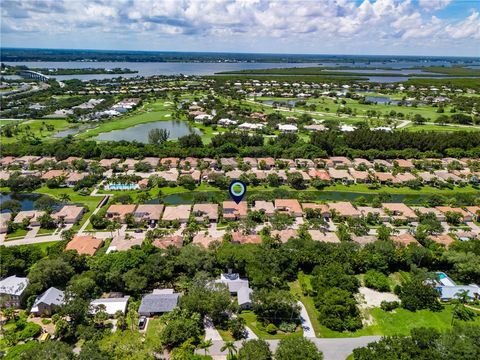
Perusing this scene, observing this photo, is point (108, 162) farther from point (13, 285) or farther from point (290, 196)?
point (13, 285)

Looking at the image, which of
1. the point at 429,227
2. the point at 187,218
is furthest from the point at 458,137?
the point at 187,218

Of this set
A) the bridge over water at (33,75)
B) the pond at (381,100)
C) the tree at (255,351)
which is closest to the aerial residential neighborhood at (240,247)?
the tree at (255,351)

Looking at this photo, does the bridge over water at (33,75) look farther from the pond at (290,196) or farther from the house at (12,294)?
the house at (12,294)

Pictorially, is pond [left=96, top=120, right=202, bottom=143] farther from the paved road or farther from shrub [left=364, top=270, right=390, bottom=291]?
the paved road

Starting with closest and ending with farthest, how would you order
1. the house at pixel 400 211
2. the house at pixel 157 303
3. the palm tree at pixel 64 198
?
the house at pixel 157 303 < the house at pixel 400 211 < the palm tree at pixel 64 198

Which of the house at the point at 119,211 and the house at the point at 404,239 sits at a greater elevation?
the house at the point at 404,239

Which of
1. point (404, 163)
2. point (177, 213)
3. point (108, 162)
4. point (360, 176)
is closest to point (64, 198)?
point (108, 162)

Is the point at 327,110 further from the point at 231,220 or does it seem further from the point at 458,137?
the point at 231,220
